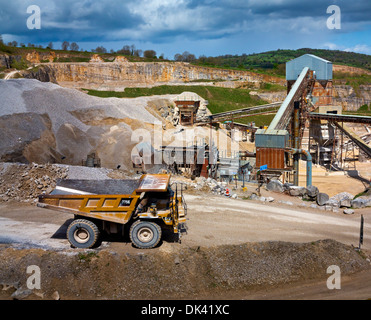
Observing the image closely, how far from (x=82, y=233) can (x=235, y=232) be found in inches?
212

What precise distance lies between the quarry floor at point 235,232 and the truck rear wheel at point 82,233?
0.34 meters

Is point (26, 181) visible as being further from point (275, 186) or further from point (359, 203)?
point (359, 203)

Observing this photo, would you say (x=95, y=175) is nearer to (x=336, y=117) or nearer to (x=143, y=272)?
(x=143, y=272)

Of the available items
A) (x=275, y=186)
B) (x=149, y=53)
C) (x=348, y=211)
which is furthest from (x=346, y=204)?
(x=149, y=53)

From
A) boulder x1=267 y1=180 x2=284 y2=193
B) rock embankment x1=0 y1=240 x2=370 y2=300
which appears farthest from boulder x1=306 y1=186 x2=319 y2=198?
rock embankment x1=0 y1=240 x2=370 y2=300

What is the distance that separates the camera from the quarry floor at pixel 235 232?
1065 cm

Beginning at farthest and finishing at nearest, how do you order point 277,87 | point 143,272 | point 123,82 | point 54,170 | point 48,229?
point 277,87, point 123,82, point 54,170, point 48,229, point 143,272

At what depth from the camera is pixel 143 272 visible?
35.6 feet

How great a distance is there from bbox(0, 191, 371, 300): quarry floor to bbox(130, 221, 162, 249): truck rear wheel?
243 millimetres

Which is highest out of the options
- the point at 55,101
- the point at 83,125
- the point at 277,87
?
the point at 277,87

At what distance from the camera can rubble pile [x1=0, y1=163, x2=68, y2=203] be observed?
1758cm

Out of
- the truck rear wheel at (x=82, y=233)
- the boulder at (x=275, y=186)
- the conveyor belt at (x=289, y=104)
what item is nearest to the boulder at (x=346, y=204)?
the boulder at (x=275, y=186)

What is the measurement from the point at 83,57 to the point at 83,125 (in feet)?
173
